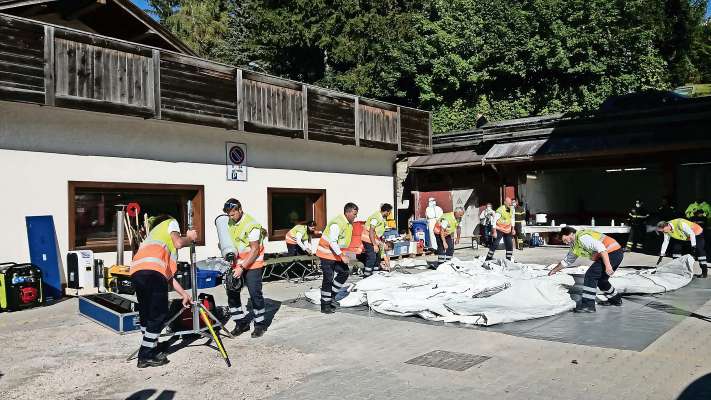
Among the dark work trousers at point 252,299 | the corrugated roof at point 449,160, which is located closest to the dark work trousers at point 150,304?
the dark work trousers at point 252,299

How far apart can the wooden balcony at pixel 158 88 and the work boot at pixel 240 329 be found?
19.9 feet

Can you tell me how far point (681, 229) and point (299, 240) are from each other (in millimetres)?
8412

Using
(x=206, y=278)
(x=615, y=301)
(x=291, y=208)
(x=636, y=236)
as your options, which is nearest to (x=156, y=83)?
(x=206, y=278)

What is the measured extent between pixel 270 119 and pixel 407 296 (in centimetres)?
748

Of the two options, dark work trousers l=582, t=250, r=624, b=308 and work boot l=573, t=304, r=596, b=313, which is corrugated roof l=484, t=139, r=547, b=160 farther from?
work boot l=573, t=304, r=596, b=313

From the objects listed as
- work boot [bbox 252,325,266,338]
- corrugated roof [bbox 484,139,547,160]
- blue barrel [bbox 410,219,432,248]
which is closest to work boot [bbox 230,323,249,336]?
work boot [bbox 252,325,266,338]

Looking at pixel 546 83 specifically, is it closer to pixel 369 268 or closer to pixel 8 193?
pixel 369 268

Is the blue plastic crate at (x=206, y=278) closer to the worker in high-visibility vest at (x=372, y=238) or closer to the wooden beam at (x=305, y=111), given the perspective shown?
the worker in high-visibility vest at (x=372, y=238)

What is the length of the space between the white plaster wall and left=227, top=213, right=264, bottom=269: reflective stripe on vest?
568 cm

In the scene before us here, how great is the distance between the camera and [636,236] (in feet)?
61.6

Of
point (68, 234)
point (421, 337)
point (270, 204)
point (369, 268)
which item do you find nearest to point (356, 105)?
point (270, 204)

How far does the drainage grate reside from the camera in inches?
240

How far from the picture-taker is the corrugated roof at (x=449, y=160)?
23.2 m

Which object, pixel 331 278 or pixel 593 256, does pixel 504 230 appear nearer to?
pixel 593 256
